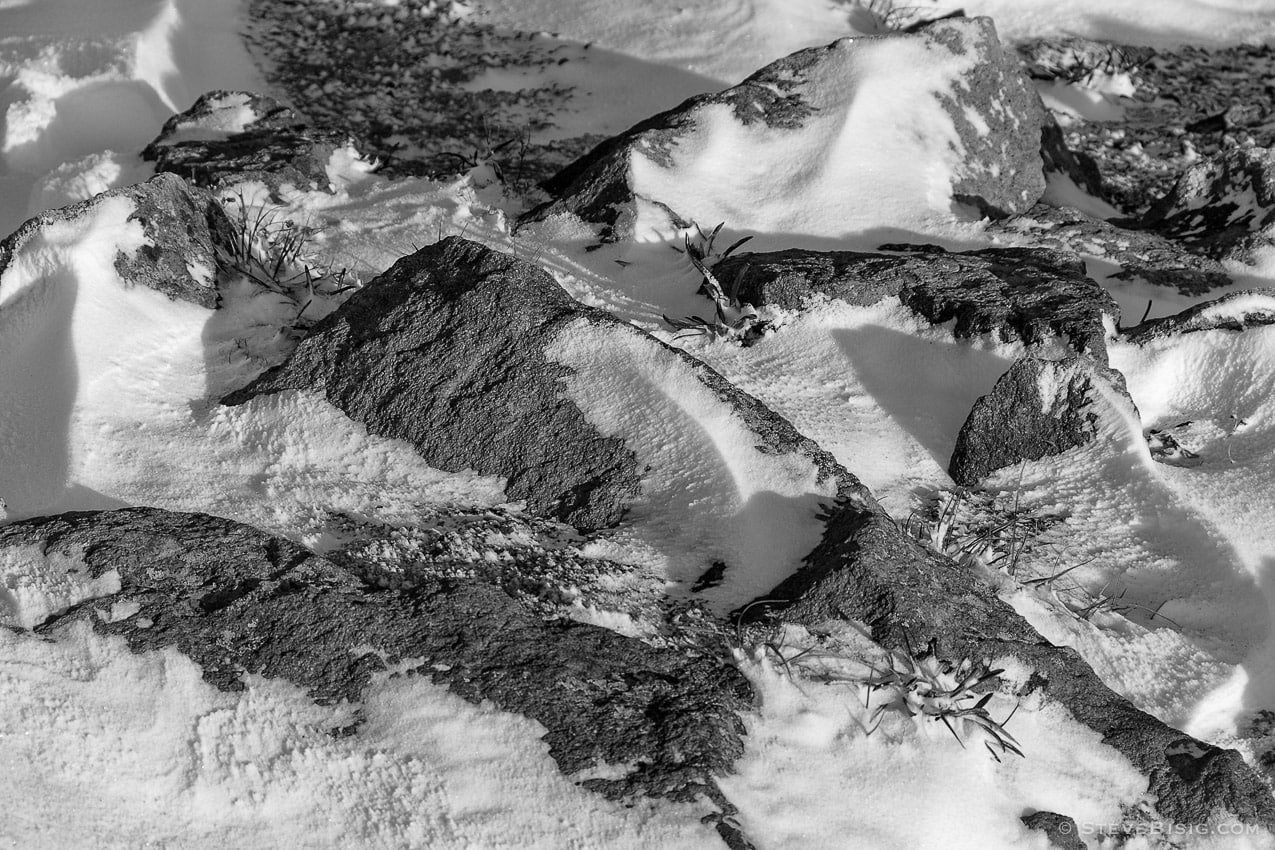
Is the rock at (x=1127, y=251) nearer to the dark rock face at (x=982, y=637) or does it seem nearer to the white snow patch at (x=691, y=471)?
the white snow patch at (x=691, y=471)

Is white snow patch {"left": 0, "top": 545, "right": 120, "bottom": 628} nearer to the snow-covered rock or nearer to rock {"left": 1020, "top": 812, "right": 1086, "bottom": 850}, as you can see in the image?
the snow-covered rock

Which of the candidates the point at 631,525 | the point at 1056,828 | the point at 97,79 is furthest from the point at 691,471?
the point at 97,79

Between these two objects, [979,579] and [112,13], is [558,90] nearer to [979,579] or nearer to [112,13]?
[112,13]

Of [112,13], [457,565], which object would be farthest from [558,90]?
[457,565]

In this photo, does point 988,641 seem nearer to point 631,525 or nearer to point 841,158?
point 631,525

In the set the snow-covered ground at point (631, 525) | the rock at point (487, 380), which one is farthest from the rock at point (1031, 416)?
the rock at point (487, 380)
